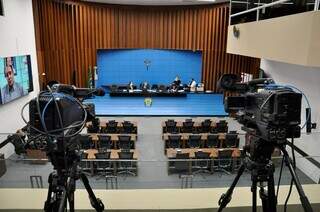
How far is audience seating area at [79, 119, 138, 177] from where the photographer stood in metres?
6.30

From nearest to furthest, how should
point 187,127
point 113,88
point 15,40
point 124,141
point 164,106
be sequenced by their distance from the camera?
1. point 124,141
2. point 15,40
3. point 187,127
4. point 164,106
5. point 113,88

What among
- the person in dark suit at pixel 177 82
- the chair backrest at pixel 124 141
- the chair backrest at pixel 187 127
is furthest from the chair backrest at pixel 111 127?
the person in dark suit at pixel 177 82

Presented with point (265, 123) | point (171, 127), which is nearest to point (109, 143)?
point (171, 127)

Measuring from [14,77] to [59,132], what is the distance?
8.47m

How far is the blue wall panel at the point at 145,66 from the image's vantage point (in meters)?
15.7

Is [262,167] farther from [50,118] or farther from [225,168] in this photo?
[225,168]

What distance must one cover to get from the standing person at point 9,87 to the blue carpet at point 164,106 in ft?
11.3

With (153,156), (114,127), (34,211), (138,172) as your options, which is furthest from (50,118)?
(114,127)

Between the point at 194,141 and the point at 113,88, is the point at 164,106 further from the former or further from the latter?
the point at 194,141

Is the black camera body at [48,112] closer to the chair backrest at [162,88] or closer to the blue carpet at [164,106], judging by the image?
the blue carpet at [164,106]

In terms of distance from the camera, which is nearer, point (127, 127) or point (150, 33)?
point (127, 127)

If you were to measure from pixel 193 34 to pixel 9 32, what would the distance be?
32.0 feet

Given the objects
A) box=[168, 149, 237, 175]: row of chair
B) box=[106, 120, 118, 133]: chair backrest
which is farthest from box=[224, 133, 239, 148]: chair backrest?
box=[106, 120, 118, 133]: chair backrest

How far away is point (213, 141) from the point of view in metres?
8.53
